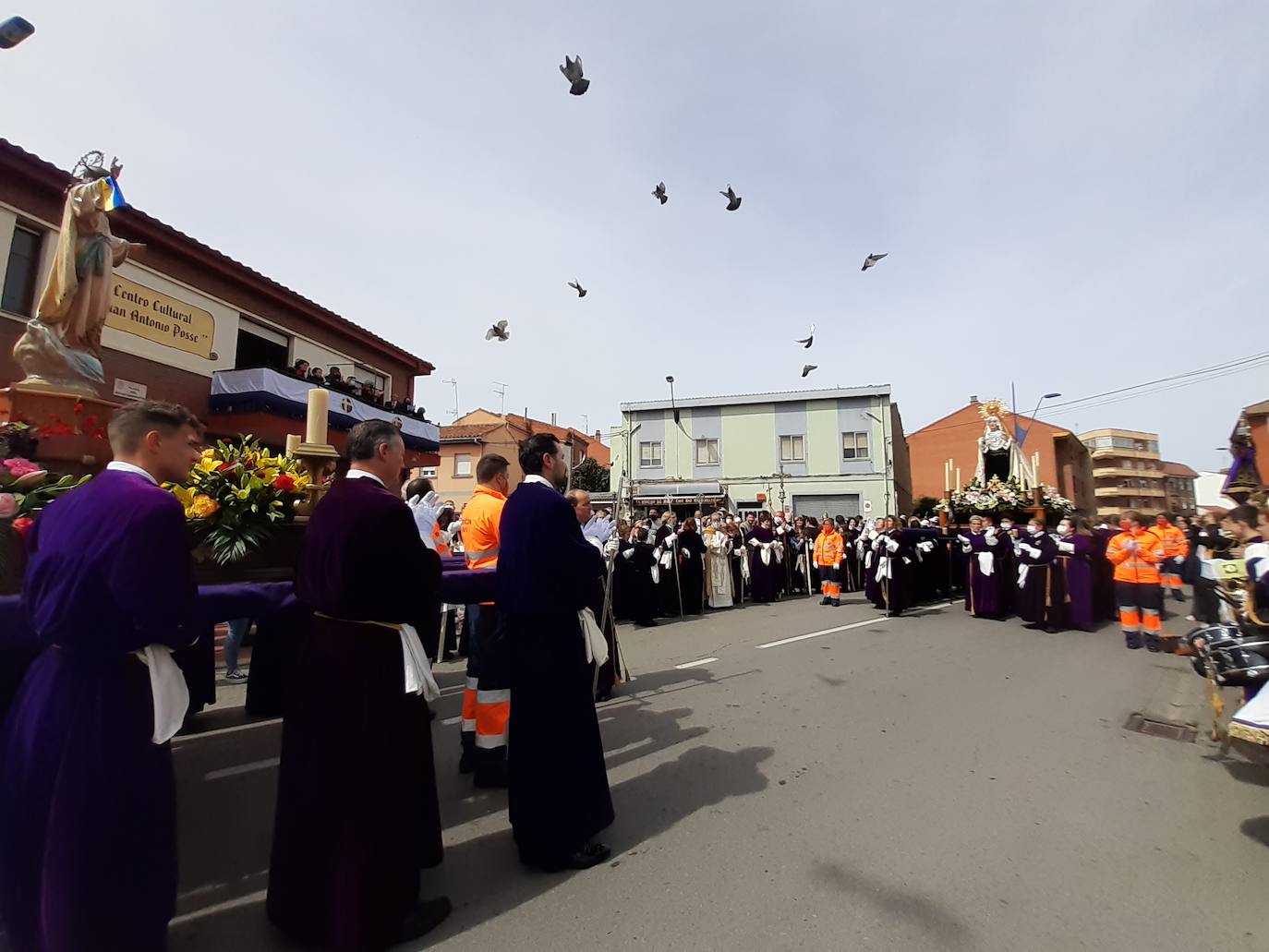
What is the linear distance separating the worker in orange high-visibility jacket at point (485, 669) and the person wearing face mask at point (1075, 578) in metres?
8.85

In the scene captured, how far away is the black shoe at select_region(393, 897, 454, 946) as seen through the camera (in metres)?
2.36

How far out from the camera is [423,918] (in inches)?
95.8

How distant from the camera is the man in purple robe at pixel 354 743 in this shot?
2.28 meters

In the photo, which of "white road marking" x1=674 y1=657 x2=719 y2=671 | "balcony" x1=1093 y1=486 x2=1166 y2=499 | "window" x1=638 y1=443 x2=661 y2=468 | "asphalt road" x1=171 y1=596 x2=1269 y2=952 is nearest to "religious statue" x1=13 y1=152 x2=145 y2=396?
"asphalt road" x1=171 y1=596 x2=1269 y2=952

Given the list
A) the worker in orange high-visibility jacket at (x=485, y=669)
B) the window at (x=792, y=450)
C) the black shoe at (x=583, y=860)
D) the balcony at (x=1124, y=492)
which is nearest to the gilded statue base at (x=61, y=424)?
the worker in orange high-visibility jacket at (x=485, y=669)

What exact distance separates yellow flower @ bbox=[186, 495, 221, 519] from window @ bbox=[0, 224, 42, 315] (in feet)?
36.9

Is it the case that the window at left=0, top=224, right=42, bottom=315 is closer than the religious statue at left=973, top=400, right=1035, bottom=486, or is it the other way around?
the window at left=0, top=224, right=42, bottom=315

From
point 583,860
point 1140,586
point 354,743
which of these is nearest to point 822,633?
point 1140,586

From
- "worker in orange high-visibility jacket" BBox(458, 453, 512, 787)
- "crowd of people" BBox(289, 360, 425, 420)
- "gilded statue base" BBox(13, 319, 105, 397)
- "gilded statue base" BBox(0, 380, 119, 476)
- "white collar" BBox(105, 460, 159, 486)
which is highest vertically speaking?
"crowd of people" BBox(289, 360, 425, 420)

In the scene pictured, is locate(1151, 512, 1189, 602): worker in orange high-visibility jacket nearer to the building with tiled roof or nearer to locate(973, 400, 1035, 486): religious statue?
locate(973, 400, 1035, 486): religious statue

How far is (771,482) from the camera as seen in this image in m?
32.7

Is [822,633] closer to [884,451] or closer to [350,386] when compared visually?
[350,386]

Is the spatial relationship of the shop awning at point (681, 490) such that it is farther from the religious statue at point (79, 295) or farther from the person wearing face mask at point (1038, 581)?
the religious statue at point (79, 295)

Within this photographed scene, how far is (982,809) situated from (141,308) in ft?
Answer: 51.7
